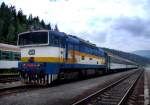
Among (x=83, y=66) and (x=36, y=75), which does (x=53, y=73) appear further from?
(x=83, y=66)

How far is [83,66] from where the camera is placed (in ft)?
78.3

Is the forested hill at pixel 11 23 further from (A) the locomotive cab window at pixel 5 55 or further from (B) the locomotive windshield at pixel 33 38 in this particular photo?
(B) the locomotive windshield at pixel 33 38

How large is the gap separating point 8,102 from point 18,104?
58 cm

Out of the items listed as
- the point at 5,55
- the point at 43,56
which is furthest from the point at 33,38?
the point at 5,55

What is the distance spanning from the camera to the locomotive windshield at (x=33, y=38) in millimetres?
16797

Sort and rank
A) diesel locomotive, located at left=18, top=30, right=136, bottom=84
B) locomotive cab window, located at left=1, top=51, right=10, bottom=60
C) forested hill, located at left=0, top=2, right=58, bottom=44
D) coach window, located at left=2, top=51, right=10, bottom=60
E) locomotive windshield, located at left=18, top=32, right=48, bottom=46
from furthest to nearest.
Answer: forested hill, located at left=0, top=2, right=58, bottom=44, coach window, located at left=2, top=51, right=10, bottom=60, locomotive cab window, located at left=1, top=51, right=10, bottom=60, locomotive windshield, located at left=18, top=32, right=48, bottom=46, diesel locomotive, located at left=18, top=30, right=136, bottom=84

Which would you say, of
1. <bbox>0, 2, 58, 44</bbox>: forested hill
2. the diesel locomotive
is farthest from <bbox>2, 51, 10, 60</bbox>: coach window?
<bbox>0, 2, 58, 44</bbox>: forested hill

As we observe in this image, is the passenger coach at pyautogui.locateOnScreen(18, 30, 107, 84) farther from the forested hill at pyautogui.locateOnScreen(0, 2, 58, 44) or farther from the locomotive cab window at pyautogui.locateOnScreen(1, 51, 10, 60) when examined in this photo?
the forested hill at pyautogui.locateOnScreen(0, 2, 58, 44)

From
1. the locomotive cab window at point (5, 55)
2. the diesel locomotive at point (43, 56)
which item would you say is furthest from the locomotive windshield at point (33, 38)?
the locomotive cab window at point (5, 55)

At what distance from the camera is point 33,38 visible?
17.1 meters

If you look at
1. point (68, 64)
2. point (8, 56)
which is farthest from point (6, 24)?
point (68, 64)

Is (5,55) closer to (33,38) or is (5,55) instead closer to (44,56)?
(33,38)

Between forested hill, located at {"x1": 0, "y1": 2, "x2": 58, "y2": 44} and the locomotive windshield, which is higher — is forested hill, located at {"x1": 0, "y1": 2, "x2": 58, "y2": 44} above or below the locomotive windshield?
above

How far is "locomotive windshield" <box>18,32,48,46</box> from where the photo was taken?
16.8 metres
